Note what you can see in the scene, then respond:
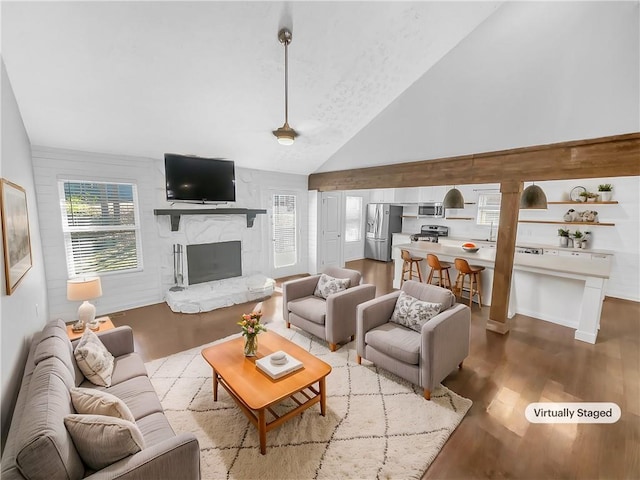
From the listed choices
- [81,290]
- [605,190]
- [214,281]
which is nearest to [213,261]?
[214,281]

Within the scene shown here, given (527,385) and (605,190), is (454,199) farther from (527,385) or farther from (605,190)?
(605,190)

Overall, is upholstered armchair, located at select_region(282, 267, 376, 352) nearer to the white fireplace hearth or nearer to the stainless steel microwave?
the white fireplace hearth

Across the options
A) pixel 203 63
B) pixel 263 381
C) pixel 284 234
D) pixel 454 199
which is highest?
pixel 203 63

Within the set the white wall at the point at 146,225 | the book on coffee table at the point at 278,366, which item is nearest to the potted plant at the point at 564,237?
the white wall at the point at 146,225

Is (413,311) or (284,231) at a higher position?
(284,231)

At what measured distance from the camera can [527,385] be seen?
277 centimetres

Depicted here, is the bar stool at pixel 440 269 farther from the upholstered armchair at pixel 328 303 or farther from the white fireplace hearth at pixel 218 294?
the white fireplace hearth at pixel 218 294

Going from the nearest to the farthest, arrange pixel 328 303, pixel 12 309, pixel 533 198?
1. pixel 12 309
2. pixel 328 303
3. pixel 533 198

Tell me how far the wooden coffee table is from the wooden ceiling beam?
124 inches

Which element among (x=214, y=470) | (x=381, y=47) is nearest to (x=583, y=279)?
(x=381, y=47)

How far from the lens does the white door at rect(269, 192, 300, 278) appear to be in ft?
20.7

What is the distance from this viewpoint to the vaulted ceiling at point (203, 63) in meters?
2.27

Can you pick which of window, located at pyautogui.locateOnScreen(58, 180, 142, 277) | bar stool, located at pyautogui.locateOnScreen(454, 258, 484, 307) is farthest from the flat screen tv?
bar stool, located at pyautogui.locateOnScreen(454, 258, 484, 307)

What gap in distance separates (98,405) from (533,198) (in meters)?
4.70
